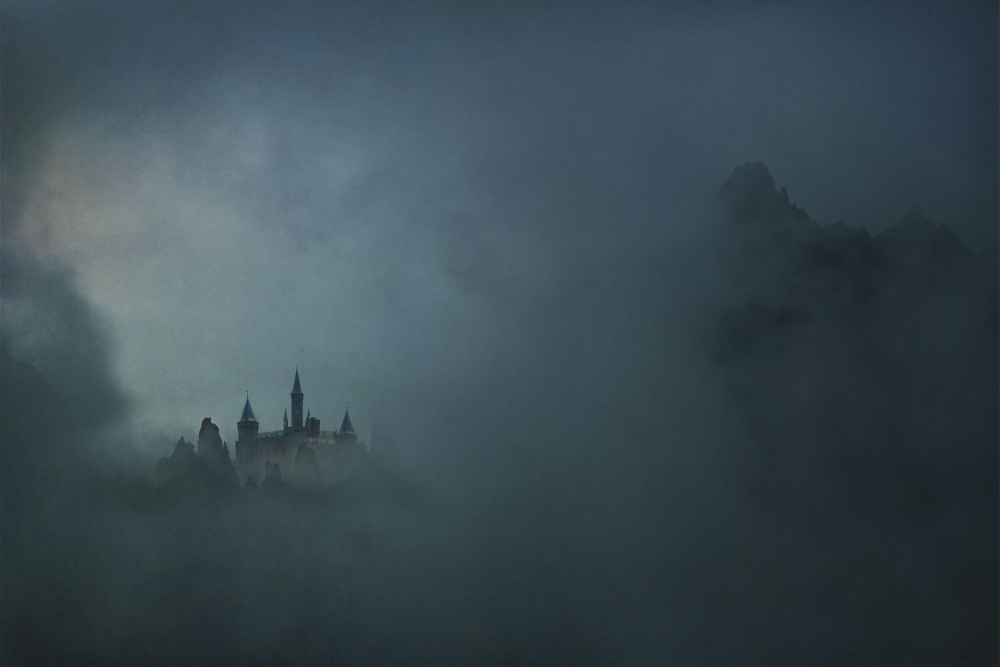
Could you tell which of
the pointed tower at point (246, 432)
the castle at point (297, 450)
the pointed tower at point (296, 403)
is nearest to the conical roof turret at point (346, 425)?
the castle at point (297, 450)

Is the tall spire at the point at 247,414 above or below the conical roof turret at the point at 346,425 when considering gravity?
above

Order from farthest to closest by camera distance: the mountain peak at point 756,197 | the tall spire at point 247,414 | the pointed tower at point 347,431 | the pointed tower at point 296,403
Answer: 1. the mountain peak at point 756,197
2. the pointed tower at point 347,431
3. the pointed tower at point 296,403
4. the tall spire at point 247,414

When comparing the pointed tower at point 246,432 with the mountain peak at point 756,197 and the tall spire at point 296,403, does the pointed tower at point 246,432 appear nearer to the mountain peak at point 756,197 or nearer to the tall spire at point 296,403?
the tall spire at point 296,403

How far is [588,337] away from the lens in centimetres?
1248

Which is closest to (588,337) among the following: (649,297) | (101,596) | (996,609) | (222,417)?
(649,297)

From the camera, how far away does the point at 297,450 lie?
1192 centimetres

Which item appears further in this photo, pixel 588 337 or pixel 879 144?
pixel 588 337

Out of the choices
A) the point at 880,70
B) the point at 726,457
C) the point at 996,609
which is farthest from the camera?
the point at 726,457

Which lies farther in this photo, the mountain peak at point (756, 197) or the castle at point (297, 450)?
the mountain peak at point (756, 197)

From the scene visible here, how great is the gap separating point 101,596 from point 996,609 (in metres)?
12.6

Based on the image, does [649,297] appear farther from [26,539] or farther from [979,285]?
[26,539]

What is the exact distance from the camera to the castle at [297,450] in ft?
37.6

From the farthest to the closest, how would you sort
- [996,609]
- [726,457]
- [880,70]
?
[726,457] < [880,70] < [996,609]

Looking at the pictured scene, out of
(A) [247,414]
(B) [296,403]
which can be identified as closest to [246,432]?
(A) [247,414]
